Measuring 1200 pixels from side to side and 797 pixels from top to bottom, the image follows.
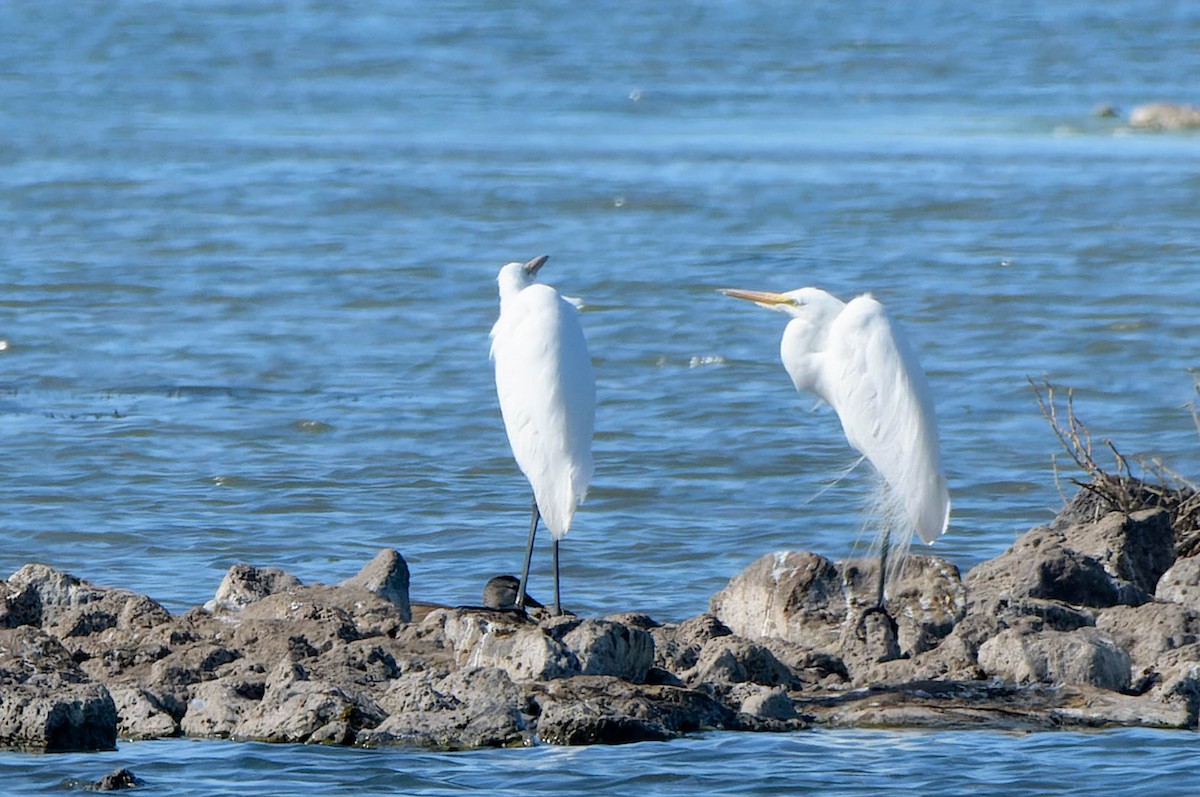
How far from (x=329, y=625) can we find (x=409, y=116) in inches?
992

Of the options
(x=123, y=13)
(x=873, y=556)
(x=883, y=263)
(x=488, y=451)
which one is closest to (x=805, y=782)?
(x=873, y=556)

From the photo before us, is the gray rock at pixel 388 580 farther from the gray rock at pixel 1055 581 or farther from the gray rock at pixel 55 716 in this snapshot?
the gray rock at pixel 1055 581

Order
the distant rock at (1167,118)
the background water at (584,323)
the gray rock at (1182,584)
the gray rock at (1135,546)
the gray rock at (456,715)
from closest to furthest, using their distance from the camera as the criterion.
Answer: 1. the gray rock at (456,715)
2. the gray rock at (1182,584)
3. the gray rock at (1135,546)
4. the background water at (584,323)
5. the distant rock at (1167,118)

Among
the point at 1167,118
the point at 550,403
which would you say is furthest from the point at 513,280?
the point at 1167,118

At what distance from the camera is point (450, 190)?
23.0 meters

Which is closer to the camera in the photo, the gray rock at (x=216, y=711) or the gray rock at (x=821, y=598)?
the gray rock at (x=216, y=711)

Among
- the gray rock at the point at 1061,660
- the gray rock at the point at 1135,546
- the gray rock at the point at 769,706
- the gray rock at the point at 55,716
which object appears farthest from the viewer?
the gray rock at the point at 1135,546

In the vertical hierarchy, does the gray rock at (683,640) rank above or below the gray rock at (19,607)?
below

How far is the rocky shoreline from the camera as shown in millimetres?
6160

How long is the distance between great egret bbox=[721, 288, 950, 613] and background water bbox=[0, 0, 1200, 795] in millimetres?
1163

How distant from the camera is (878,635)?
714cm

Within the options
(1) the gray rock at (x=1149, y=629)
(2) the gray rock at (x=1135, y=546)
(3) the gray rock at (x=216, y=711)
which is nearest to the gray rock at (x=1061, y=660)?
(1) the gray rock at (x=1149, y=629)

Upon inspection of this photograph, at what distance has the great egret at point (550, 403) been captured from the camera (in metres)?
7.54

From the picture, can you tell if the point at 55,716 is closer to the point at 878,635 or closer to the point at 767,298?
the point at 878,635
